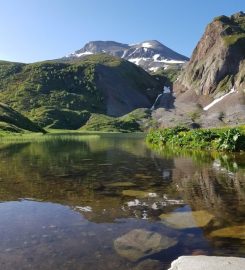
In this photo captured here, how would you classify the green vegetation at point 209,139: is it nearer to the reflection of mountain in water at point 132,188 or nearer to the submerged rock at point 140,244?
the reflection of mountain in water at point 132,188

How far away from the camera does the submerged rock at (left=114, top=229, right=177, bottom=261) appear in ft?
38.0

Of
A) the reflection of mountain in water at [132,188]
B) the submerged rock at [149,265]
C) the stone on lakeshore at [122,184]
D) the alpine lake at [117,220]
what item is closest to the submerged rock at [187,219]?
the alpine lake at [117,220]

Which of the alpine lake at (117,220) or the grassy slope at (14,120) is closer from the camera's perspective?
the alpine lake at (117,220)

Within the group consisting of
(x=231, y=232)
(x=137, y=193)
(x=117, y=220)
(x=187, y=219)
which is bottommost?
A: (x=137, y=193)

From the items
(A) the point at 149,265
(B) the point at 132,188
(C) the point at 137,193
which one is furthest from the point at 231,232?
(B) the point at 132,188

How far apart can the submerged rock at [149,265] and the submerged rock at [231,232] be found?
3098 millimetres

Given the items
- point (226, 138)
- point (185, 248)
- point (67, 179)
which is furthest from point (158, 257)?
point (226, 138)

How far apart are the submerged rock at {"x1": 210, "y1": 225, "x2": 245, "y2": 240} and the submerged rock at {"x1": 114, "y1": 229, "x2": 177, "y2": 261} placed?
1624mm

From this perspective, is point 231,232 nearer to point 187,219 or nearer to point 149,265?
point 187,219

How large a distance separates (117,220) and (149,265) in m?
4.99

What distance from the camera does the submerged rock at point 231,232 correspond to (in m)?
13.1

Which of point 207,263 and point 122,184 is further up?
point 207,263

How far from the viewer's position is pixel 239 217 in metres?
15.5

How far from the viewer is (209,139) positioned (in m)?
55.6
